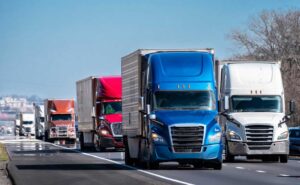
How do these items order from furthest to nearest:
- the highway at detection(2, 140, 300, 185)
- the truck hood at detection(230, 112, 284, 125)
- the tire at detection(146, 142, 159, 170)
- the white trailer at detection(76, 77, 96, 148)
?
1. the white trailer at detection(76, 77, 96, 148)
2. the truck hood at detection(230, 112, 284, 125)
3. the tire at detection(146, 142, 159, 170)
4. the highway at detection(2, 140, 300, 185)

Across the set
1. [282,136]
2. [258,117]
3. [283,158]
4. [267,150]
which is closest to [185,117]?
[258,117]

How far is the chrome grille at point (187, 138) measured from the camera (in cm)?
3197

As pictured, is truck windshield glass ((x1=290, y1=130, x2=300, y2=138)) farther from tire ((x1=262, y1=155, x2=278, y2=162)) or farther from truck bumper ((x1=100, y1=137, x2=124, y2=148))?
truck bumper ((x1=100, y1=137, x2=124, y2=148))

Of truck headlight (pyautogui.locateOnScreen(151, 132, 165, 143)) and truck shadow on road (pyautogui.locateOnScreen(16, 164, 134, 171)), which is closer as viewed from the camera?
truck headlight (pyautogui.locateOnScreen(151, 132, 165, 143))

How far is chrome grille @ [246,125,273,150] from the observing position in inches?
1474

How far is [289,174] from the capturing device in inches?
1200

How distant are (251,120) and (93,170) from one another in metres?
7.05

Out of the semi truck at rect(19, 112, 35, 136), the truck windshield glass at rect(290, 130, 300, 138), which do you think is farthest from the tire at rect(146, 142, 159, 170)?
the semi truck at rect(19, 112, 35, 136)

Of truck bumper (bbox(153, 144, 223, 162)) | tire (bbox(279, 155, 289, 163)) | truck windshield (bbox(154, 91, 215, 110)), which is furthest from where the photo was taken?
tire (bbox(279, 155, 289, 163))

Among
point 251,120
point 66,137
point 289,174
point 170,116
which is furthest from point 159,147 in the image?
point 66,137

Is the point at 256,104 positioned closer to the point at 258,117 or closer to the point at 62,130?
the point at 258,117

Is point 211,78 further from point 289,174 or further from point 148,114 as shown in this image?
point 289,174

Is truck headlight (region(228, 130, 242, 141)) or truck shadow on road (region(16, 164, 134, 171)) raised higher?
truck headlight (region(228, 130, 242, 141))

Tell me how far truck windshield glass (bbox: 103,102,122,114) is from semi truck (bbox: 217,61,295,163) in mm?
13331
